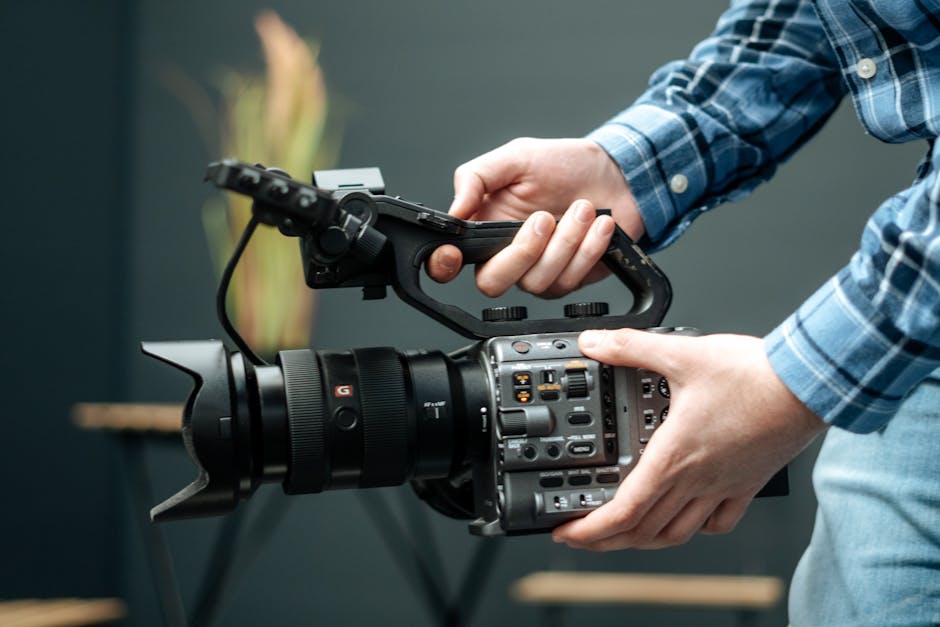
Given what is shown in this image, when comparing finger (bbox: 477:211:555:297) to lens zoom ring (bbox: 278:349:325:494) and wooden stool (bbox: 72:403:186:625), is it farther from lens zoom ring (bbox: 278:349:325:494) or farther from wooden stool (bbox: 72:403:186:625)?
wooden stool (bbox: 72:403:186:625)

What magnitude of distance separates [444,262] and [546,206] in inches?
10.0

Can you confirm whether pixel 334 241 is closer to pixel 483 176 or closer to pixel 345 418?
pixel 345 418

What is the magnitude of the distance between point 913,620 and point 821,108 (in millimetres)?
616

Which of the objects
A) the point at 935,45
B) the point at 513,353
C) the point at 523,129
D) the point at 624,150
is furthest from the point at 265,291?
the point at 935,45

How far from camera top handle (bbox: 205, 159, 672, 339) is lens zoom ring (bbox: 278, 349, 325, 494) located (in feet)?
0.29

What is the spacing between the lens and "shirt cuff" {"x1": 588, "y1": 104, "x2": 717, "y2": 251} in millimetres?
1146

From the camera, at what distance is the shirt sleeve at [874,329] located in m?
0.74

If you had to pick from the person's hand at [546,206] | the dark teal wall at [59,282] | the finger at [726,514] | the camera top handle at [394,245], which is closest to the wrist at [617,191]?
the person's hand at [546,206]

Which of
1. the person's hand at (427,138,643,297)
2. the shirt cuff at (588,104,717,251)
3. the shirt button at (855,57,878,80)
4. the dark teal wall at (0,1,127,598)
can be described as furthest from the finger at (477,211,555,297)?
the dark teal wall at (0,1,127,598)

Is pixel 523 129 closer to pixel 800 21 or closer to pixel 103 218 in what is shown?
pixel 103 218

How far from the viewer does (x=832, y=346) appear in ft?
2.52

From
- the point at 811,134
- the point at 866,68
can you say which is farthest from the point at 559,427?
the point at 811,134

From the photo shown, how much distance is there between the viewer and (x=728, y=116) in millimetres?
1169

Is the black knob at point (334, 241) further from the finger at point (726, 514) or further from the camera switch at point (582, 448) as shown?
the finger at point (726, 514)
